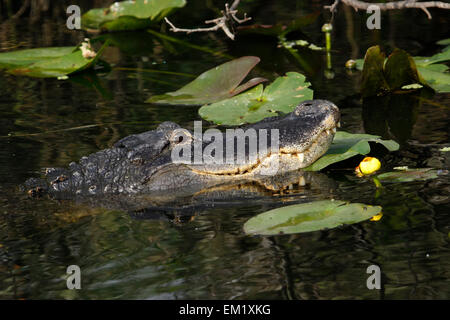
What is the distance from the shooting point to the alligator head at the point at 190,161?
4.71 m

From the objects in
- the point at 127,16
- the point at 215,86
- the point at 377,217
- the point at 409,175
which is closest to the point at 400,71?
the point at 215,86

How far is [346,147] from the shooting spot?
514 centimetres

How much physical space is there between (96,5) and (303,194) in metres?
8.23

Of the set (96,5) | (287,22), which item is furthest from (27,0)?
(287,22)

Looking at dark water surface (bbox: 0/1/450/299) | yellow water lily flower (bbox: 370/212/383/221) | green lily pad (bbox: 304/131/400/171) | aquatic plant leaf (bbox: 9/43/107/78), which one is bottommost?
dark water surface (bbox: 0/1/450/299)

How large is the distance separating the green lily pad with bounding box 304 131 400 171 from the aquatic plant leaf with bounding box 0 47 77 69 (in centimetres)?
385

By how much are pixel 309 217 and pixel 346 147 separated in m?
1.25

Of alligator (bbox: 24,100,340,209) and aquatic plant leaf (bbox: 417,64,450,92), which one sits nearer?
alligator (bbox: 24,100,340,209)

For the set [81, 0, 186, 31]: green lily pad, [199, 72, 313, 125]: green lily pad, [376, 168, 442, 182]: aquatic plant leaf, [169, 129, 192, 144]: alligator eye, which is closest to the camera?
[376, 168, 442, 182]: aquatic plant leaf

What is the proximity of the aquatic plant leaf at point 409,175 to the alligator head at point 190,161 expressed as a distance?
0.42 m

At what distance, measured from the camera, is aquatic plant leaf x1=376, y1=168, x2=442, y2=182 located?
15.0 feet

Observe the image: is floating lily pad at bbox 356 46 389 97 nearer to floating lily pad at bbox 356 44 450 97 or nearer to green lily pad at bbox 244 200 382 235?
floating lily pad at bbox 356 44 450 97

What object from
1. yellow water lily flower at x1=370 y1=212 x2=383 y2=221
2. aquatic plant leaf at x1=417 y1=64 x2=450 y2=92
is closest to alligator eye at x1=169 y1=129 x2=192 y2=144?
yellow water lily flower at x1=370 y1=212 x2=383 y2=221
